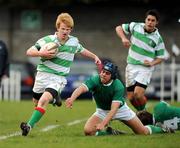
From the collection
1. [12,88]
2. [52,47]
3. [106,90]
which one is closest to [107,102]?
[106,90]

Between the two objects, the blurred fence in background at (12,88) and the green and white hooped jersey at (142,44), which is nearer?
the green and white hooped jersey at (142,44)

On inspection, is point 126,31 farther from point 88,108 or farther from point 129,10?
point 129,10

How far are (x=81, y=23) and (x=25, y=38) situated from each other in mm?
2768

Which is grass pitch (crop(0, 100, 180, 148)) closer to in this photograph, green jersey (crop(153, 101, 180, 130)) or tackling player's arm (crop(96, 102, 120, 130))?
tackling player's arm (crop(96, 102, 120, 130))

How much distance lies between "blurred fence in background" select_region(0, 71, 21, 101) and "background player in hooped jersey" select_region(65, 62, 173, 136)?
17.5m

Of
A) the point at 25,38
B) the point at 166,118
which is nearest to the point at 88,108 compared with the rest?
the point at 166,118

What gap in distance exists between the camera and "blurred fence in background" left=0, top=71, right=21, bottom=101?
33.0 metres

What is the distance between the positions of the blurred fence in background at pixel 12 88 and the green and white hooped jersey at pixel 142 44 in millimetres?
14710

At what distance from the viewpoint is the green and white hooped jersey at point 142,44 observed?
18453mm

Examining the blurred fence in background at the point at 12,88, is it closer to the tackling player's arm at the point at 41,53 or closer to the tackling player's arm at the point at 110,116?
the tackling player's arm at the point at 41,53

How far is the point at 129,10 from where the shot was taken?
43938 mm

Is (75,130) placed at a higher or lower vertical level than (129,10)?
lower

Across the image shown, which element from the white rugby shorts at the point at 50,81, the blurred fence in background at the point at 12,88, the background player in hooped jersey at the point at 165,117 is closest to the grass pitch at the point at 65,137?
the background player in hooped jersey at the point at 165,117

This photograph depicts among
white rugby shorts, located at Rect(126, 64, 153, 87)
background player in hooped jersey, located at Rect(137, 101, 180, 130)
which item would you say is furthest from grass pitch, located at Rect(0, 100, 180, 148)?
white rugby shorts, located at Rect(126, 64, 153, 87)
